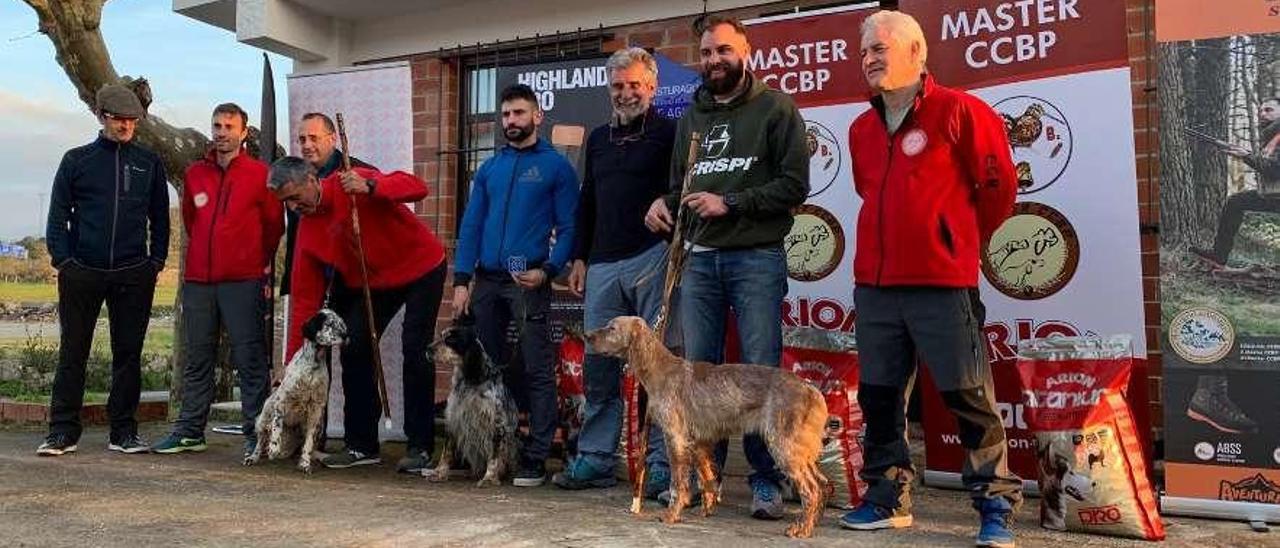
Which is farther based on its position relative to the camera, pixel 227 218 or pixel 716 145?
pixel 227 218

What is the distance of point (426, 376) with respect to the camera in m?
5.29

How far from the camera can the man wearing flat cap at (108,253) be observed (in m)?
5.61

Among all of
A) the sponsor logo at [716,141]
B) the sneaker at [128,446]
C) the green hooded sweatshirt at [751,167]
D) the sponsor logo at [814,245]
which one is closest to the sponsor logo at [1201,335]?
the sponsor logo at [814,245]

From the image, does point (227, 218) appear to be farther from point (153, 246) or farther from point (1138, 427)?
point (1138, 427)

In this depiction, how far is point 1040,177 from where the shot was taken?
465 centimetres

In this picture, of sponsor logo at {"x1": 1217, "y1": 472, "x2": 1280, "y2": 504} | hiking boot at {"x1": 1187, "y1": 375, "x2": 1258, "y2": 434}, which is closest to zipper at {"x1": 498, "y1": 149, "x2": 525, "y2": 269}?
hiking boot at {"x1": 1187, "y1": 375, "x2": 1258, "y2": 434}

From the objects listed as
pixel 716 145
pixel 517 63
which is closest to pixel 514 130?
pixel 716 145

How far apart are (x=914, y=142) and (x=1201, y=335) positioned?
1.56 metres

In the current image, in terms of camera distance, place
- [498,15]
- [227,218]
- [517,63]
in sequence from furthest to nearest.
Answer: [498,15] < [517,63] < [227,218]

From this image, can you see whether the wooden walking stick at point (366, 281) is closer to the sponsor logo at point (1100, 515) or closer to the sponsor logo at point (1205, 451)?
the sponsor logo at point (1100, 515)

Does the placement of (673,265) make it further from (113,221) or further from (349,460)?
(113,221)

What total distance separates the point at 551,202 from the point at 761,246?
1309mm

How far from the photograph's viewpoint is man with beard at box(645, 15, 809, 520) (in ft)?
13.3

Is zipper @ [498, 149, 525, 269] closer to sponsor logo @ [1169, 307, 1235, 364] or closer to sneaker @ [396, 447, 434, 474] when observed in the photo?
sneaker @ [396, 447, 434, 474]
